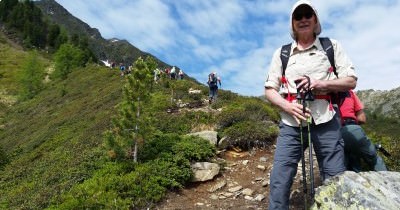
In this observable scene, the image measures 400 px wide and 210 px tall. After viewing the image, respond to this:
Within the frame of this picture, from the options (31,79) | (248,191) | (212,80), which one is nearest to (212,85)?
(212,80)

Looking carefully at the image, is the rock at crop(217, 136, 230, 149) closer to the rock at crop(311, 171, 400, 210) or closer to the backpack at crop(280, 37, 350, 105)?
the backpack at crop(280, 37, 350, 105)

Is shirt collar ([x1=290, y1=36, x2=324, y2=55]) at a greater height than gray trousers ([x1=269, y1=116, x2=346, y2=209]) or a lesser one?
greater

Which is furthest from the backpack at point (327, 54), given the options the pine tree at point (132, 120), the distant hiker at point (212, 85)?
the distant hiker at point (212, 85)

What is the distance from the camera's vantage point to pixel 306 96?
4.13m

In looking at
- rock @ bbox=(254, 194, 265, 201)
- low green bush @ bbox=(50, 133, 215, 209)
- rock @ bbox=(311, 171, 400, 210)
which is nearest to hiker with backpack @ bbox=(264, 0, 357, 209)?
rock @ bbox=(311, 171, 400, 210)

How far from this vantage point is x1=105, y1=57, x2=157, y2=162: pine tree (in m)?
12.1

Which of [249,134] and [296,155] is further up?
[296,155]

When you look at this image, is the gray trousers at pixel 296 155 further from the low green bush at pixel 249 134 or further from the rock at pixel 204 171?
the low green bush at pixel 249 134

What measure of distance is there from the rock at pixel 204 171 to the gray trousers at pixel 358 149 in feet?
19.1

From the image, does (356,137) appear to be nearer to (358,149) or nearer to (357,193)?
(358,149)

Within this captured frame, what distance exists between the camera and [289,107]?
13.5 feet

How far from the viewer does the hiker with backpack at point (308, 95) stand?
414 cm

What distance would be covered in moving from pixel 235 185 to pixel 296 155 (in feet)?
23.2

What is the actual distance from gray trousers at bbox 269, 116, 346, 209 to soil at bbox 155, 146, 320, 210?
4.61 metres
